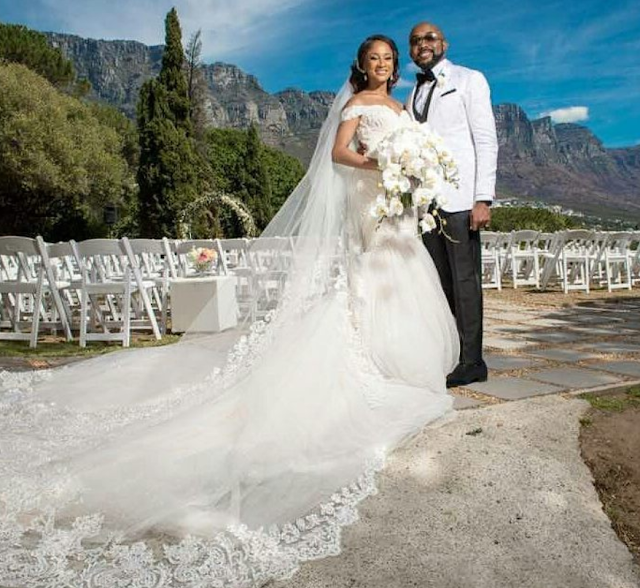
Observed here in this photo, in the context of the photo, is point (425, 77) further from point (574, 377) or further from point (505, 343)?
point (505, 343)

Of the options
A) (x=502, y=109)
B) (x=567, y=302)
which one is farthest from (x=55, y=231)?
(x=502, y=109)

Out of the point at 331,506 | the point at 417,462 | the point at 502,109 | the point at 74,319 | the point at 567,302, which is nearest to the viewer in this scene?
the point at 331,506

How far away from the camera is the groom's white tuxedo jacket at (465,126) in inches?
147

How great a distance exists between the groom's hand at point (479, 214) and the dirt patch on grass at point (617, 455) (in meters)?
1.11

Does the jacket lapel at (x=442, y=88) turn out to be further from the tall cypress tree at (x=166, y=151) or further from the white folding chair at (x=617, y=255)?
the tall cypress tree at (x=166, y=151)

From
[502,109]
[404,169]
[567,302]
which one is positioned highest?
[502,109]

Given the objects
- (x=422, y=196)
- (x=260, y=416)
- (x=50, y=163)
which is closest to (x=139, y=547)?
Answer: (x=260, y=416)

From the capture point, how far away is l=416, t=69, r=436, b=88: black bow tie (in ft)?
12.3

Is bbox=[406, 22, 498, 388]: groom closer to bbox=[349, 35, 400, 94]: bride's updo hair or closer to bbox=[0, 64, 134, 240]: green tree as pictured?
bbox=[349, 35, 400, 94]: bride's updo hair

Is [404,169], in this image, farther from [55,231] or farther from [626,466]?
[55,231]

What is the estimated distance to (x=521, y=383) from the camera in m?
3.97

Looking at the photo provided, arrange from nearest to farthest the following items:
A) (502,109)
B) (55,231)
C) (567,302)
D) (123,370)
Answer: (123,370) → (567,302) → (55,231) → (502,109)

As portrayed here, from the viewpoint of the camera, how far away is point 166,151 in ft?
74.2

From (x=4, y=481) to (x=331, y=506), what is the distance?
114 centimetres
